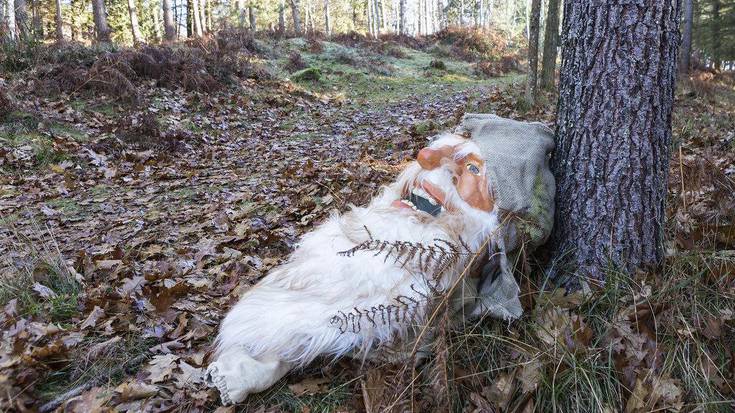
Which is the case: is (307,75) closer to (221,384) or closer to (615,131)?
(615,131)

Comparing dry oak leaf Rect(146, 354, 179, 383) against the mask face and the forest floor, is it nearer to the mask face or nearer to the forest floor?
the forest floor

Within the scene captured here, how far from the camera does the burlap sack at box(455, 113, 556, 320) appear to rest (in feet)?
7.14

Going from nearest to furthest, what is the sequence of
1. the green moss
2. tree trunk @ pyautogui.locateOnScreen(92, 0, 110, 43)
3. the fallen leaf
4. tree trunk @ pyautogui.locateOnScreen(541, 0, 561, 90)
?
the fallen leaf < tree trunk @ pyautogui.locateOnScreen(541, 0, 561, 90) < tree trunk @ pyautogui.locateOnScreen(92, 0, 110, 43) < the green moss

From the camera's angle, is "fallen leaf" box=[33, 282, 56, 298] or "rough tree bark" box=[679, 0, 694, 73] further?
"rough tree bark" box=[679, 0, 694, 73]

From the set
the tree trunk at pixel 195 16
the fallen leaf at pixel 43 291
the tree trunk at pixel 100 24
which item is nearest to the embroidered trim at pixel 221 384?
the fallen leaf at pixel 43 291

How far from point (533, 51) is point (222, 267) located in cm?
704

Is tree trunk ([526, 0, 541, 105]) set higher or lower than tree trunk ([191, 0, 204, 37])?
lower

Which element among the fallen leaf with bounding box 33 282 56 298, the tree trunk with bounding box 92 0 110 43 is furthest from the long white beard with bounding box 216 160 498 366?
the tree trunk with bounding box 92 0 110 43

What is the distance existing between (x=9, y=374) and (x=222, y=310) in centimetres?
103

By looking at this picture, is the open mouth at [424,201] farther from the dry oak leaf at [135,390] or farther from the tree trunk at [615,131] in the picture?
the dry oak leaf at [135,390]

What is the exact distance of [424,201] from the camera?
8.32 feet

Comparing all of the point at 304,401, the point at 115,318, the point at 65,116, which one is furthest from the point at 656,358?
the point at 65,116

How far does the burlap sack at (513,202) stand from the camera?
218 cm

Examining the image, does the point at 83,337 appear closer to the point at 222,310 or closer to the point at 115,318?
the point at 115,318
